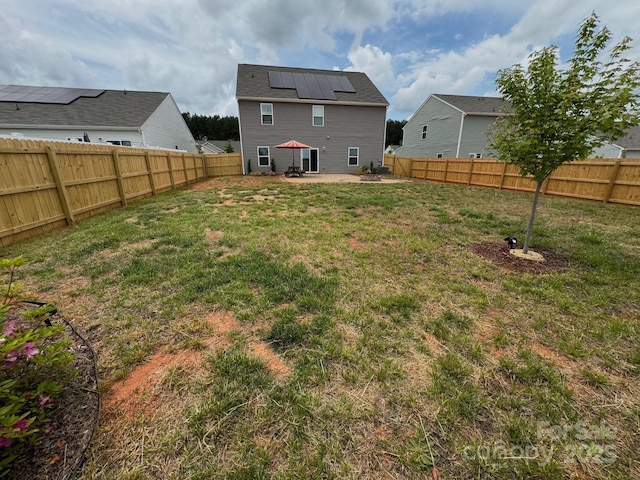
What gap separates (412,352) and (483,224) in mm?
4912

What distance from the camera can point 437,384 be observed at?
1.85m

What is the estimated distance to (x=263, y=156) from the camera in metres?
18.4

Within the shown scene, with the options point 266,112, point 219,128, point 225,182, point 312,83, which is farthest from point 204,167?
point 219,128

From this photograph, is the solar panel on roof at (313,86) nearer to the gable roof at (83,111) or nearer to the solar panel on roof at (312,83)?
the solar panel on roof at (312,83)

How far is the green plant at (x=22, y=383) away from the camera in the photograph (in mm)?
1122

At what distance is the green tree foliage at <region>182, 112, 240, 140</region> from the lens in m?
53.6

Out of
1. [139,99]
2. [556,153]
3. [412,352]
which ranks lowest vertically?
[412,352]

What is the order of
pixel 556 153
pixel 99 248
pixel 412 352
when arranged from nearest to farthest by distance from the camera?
pixel 412 352
pixel 556 153
pixel 99 248

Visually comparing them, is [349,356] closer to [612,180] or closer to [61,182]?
[61,182]

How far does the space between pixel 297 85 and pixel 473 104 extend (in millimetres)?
14210

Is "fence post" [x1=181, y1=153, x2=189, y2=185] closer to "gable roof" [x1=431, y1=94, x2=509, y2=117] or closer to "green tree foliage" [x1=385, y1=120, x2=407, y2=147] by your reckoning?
"gable roof" [x1=431, y1=94, x2=509, y2=117]

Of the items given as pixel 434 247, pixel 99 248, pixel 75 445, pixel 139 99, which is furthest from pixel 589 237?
pixel 139 99

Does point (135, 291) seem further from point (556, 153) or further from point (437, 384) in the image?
point (556, 153)

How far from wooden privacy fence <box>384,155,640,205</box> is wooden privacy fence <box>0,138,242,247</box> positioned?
28.7 ft
